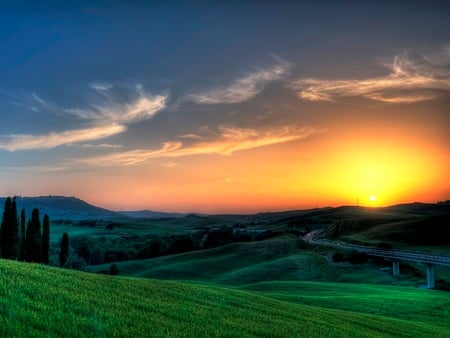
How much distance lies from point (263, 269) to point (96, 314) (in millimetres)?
99690

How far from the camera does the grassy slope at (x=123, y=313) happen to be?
12.9 m

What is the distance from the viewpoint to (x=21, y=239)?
112 meters

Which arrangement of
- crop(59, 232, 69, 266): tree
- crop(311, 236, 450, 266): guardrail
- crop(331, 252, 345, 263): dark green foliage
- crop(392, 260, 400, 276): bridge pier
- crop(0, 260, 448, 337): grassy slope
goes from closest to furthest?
1. crop(0, 260, 448, 337): grassy slope
2. crop(311, 236, 450, 266): guardrail
3. crop(392, 260, 400, 276): bridge pier
4. crop(331, 252, 345, 263): dark green foliage
5. crop(59, 232, 69, 266): tree

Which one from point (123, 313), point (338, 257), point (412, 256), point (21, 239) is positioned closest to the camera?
point (123, 313)

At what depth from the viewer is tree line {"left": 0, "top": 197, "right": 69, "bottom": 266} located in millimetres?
95375

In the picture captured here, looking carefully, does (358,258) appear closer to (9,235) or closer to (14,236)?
(14,236)

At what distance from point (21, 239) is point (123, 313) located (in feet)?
356

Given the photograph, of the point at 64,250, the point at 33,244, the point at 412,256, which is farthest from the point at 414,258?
the point at 64,250

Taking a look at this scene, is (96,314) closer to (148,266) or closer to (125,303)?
(125,303)

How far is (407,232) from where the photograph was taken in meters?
156

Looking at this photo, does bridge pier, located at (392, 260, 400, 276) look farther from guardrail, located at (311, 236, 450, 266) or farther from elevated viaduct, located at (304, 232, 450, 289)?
guardrail, located at (311, 236, 450, 266)

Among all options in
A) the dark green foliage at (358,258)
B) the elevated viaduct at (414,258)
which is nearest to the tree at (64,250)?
the dark green foliage at (358,258)

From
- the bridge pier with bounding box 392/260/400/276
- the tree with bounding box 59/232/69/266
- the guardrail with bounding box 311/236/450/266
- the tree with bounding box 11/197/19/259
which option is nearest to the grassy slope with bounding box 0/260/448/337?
the guardrail with bounding box 311/236/450/266

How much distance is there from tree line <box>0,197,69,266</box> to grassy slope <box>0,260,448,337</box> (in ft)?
267
